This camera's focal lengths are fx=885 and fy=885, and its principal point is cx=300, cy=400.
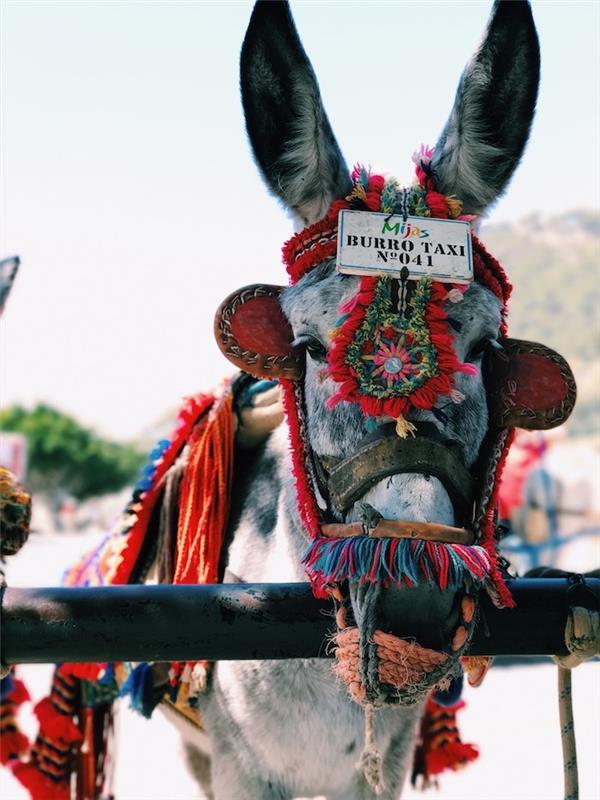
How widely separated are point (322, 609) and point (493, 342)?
0.84 metres

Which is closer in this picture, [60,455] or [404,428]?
[404,428]

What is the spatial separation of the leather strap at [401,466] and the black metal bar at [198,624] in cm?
29

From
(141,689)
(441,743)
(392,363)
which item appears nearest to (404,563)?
(392,363)

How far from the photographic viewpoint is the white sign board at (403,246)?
229 cm

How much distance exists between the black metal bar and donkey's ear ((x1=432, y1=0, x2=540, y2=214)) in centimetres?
122

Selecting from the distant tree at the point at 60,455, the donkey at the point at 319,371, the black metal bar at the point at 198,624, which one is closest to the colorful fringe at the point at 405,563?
the donkey at the point at 319,371

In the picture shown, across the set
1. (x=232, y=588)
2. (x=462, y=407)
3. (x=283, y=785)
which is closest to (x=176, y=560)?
(x=283, y=785)

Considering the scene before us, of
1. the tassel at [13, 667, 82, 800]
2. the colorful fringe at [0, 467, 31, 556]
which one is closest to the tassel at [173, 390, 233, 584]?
the colorful fringe at [0, 467, 31, 556]

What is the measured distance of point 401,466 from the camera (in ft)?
6.69

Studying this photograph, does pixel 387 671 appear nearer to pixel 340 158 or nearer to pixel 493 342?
pixel 493 342

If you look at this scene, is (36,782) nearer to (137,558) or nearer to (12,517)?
(137,558)

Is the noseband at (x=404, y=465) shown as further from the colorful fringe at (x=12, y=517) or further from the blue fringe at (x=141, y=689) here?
the blue fringe at (x=141, y=689)

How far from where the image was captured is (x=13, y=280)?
10.5 feet

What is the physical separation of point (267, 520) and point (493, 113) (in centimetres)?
151
